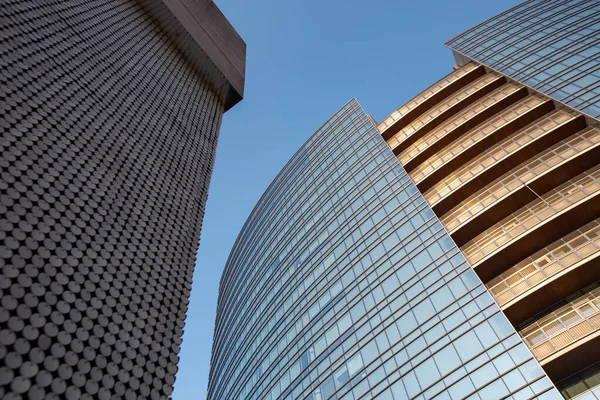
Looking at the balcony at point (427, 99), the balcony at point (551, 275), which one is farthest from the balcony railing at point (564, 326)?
the balcony at point (427, 99)

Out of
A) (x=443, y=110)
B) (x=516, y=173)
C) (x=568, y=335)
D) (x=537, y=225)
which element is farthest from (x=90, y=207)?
(x=443, y=110)

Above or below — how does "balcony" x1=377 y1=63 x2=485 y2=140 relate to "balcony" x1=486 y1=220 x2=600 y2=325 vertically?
above

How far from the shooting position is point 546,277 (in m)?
25.4

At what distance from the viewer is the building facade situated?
14.5m

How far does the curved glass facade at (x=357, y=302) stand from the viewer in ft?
83.1

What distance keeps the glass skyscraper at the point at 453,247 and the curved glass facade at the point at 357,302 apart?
5.4 inches

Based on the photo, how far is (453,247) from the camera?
3075 centimetres

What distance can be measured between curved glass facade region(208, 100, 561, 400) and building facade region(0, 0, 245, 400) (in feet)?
46.8

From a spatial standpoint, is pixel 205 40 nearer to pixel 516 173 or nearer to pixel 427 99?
pixel 427 99

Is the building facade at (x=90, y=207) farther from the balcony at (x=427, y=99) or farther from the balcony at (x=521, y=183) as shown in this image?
the balcony at (x=427, y=99)

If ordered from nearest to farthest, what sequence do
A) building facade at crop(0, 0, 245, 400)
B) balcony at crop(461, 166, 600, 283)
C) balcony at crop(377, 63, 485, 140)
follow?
building facade at crop(0, 0, 245, 400) → balcony at crop(461, 166, 600, 283) → balcony at crop(377, 63, 485, 140)

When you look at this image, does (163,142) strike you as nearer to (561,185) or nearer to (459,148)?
(459,148)

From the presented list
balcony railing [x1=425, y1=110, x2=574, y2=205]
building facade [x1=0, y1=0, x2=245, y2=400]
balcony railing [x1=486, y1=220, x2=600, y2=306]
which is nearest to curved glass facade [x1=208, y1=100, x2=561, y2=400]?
balcony railing [x1=486, y1=220, x2=600, y2=306]

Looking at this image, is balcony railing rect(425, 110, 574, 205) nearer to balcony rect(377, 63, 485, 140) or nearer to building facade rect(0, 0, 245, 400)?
balcony rect(377, 63, 485, 140)
